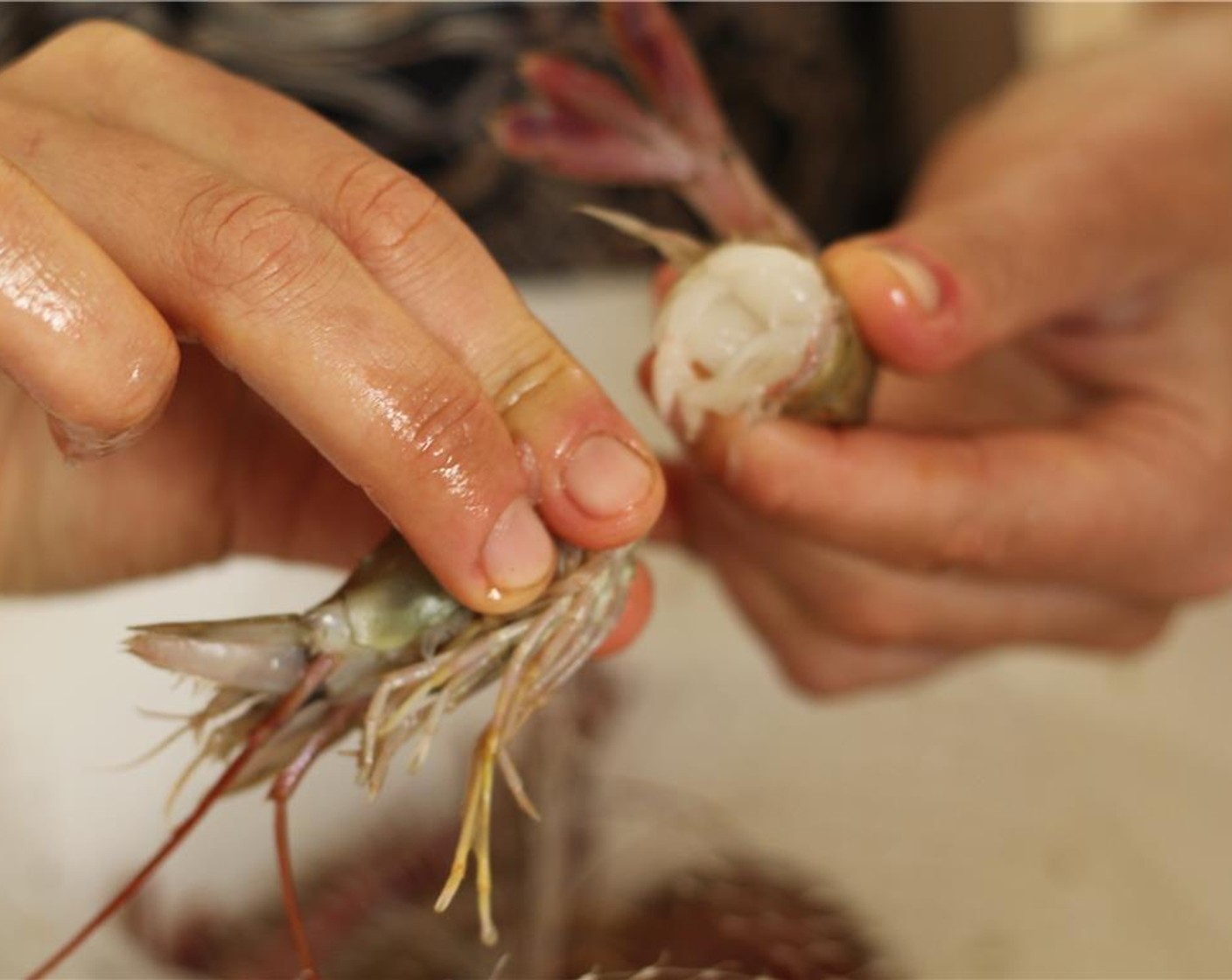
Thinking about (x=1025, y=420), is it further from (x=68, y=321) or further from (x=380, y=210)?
(x=68, y=321)

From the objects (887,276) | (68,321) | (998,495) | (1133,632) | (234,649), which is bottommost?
(1133,632)

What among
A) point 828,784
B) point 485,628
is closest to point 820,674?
point 828,784

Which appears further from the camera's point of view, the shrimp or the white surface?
the white surface

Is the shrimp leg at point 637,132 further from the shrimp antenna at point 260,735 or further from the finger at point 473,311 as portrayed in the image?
the shrimp antenna at point 260,735

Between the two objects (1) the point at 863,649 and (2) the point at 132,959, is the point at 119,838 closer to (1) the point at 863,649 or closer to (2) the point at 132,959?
(2) the point at 132,959

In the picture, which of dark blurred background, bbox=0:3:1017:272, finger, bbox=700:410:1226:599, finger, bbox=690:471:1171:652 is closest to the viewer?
finger, bbox=700:410:1226:599

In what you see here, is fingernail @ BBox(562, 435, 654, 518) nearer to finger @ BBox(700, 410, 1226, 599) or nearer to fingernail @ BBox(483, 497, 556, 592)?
fingernail @ BBox(483, 497, 556, 592)

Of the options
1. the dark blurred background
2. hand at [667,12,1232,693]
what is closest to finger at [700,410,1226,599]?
hand at [667,12,1232,693]
